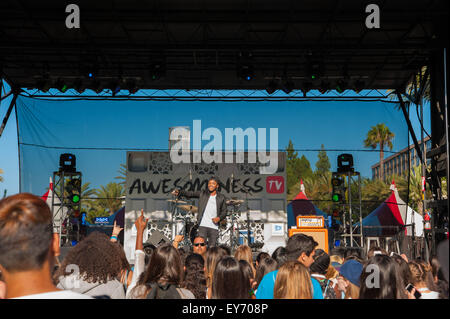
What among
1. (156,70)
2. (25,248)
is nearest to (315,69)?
(156,70)

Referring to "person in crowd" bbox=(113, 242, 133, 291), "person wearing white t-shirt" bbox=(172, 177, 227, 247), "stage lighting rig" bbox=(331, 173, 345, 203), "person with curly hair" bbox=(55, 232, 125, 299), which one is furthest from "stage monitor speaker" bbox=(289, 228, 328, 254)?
"person with curly hair" bbox=(55, 232, 125, 299)

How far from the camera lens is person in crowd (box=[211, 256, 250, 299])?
2.69 meters

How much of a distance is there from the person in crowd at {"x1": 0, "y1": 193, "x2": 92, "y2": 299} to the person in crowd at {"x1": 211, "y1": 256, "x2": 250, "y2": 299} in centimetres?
140

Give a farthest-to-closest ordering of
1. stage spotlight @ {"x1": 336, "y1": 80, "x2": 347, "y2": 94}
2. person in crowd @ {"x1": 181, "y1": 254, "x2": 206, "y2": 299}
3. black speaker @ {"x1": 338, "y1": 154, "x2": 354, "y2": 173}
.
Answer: black speaker @ {"x1": 338, "y1": 154, "x2": 354, "y2": 173}, stage spotlight @ {"x1": 336, "y1": 80, "x2": 347, "y2": 94}, person in crowd @ {"x1": 181, "y1": 254, "x2": 206, "y2": 299}

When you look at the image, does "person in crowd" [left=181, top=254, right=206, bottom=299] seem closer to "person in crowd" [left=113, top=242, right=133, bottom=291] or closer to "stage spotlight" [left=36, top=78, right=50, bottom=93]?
"person in crowd" [left=113, top=242, right=133, bottom=291]

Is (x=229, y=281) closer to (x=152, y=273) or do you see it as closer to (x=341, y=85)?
(x=152, y=273)

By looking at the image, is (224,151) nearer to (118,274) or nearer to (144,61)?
(144,61)

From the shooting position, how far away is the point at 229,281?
2.69 m

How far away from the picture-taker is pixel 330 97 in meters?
12.9

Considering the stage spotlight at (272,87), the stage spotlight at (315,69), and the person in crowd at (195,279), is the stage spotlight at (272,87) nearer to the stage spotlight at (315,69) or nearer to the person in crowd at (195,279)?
the stage spotlight at (315,69)

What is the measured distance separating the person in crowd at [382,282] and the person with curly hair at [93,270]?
1.52 metres

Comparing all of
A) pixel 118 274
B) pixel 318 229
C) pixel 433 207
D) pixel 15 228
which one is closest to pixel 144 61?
pixel 318 229

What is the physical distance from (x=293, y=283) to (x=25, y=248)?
1678mm

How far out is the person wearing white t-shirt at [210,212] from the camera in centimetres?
747
